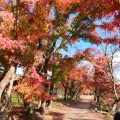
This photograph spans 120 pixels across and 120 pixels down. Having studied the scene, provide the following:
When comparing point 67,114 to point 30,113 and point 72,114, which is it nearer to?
point 72,114

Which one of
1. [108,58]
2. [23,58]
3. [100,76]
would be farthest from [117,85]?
[23,58]

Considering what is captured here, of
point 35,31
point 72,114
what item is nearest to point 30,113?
point 35,31

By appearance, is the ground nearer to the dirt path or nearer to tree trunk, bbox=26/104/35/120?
the dirt path

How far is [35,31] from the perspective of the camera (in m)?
13.7

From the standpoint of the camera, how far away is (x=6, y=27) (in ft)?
34.5

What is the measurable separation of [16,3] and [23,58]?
2.72 metres

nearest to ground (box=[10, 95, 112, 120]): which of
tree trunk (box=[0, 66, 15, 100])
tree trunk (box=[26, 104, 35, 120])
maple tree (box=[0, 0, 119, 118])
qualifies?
tree trunk (box=[26, 104, 35, 120])

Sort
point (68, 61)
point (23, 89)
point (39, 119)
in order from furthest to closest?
point (39, 119), point (68, 61), point (23, 89)

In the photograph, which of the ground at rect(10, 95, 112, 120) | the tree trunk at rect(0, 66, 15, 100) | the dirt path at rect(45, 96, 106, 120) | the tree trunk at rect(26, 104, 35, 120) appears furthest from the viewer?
the dirt path at rect(45, 96, 106, 120)

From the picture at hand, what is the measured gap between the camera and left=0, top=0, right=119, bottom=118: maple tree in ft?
35.7

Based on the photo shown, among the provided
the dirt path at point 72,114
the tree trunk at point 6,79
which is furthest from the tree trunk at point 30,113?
the tree trunk at point 6,79

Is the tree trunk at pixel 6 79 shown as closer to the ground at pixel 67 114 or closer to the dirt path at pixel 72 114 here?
the ground at pixel 67 114

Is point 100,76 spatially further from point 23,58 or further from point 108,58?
point 23,58

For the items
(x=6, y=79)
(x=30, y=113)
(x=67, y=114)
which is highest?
(x=6, y=79)
